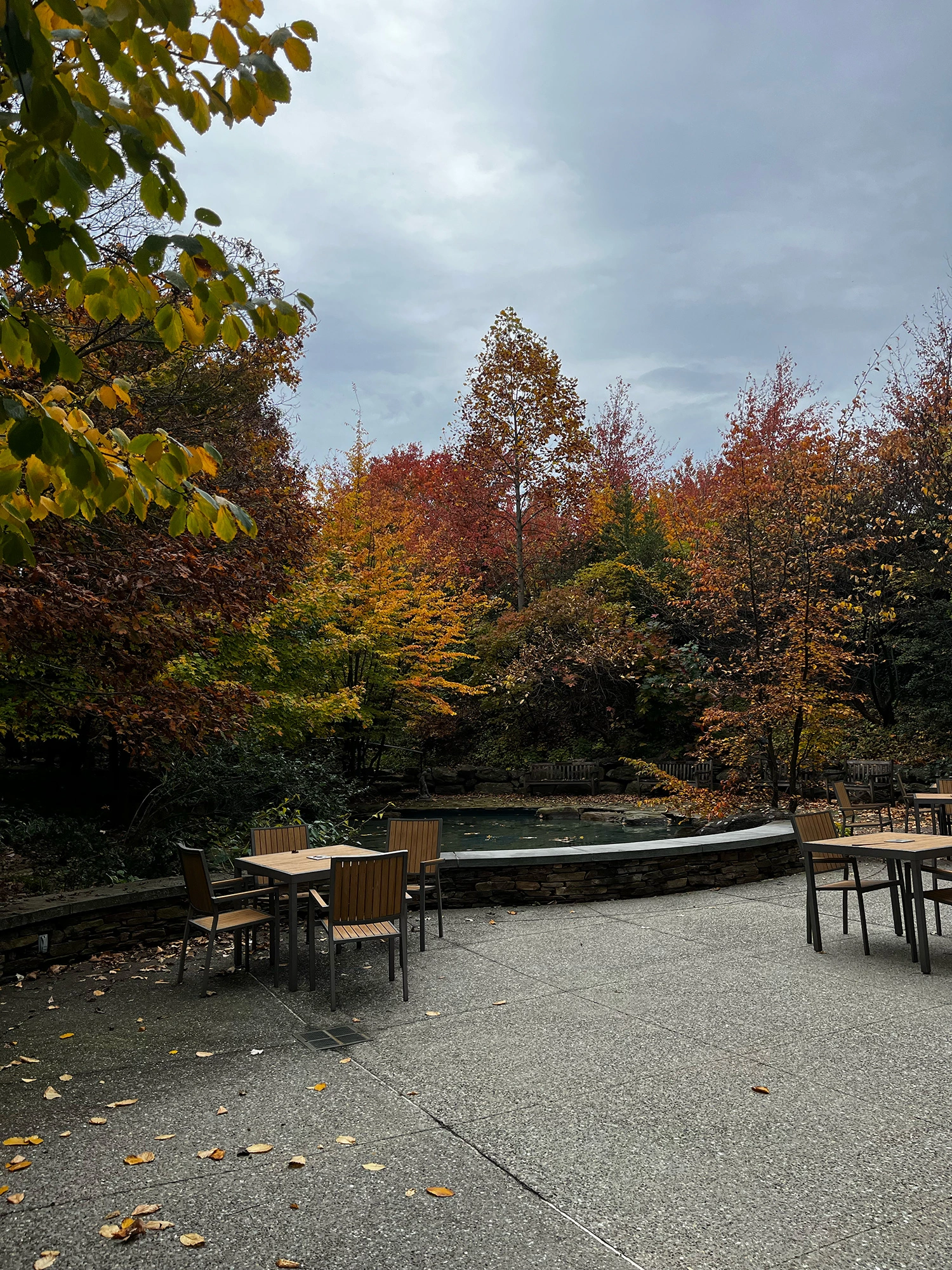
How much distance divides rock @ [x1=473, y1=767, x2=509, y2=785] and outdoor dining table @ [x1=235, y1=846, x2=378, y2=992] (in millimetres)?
13452

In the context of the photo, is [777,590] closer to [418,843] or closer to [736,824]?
[736,824]

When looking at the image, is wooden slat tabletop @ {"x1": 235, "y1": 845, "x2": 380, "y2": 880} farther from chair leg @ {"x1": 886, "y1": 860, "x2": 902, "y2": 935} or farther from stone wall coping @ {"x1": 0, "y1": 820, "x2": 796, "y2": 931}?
chair leg @ {"x1": 886, "y1": 860, "x2": 902, "y2": 935}

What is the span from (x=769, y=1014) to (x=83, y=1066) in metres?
3.64

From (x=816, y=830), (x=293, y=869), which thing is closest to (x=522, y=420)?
(x=816, y=830)

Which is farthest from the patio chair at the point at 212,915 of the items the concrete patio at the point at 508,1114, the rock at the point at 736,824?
the rock at the point at 736,824

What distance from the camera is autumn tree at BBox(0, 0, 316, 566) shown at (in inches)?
73.8

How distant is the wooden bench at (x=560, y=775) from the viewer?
1864cm

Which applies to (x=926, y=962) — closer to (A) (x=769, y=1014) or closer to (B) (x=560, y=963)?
(A) (x=769, y=1014)

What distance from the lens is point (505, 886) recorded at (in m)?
7.66

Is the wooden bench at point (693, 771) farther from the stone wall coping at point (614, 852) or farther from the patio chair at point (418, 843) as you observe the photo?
the patio chair at point (418, 843)

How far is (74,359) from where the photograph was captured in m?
2.14

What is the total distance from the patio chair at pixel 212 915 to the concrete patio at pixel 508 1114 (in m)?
0.19

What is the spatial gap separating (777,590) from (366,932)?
8.78 metres

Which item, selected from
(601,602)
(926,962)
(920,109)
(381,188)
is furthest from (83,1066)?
(601,602)
